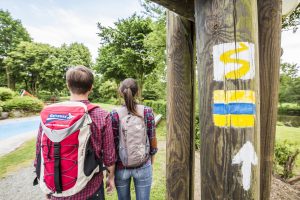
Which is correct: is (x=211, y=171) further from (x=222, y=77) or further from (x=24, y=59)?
(x=24, y=59)

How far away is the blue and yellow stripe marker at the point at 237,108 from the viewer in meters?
0.93

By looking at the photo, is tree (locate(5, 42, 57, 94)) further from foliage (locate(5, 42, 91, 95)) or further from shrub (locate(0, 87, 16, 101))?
shrub (locate(0, 87, 16, 101))

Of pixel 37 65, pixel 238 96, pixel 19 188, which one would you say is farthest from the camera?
pixel 37 65

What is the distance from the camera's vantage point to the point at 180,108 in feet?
A: 5.87

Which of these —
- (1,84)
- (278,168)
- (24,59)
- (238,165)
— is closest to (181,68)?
(238,165)

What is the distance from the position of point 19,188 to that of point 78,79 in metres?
3.91

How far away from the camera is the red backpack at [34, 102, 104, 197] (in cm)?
151

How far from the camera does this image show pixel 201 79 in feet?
3.39

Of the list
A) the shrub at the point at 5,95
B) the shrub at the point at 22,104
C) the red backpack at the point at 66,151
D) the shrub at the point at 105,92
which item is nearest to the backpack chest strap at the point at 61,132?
the red backpack at the point at 66,151

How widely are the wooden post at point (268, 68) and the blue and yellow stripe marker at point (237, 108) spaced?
15.9 inches

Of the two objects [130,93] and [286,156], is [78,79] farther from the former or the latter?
[286,156]

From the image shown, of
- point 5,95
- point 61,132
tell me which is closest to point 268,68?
point 61,132

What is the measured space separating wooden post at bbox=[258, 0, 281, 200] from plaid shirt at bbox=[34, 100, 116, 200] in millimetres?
1200

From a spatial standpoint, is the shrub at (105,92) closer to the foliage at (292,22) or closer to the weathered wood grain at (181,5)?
the foliage at (292,22)
